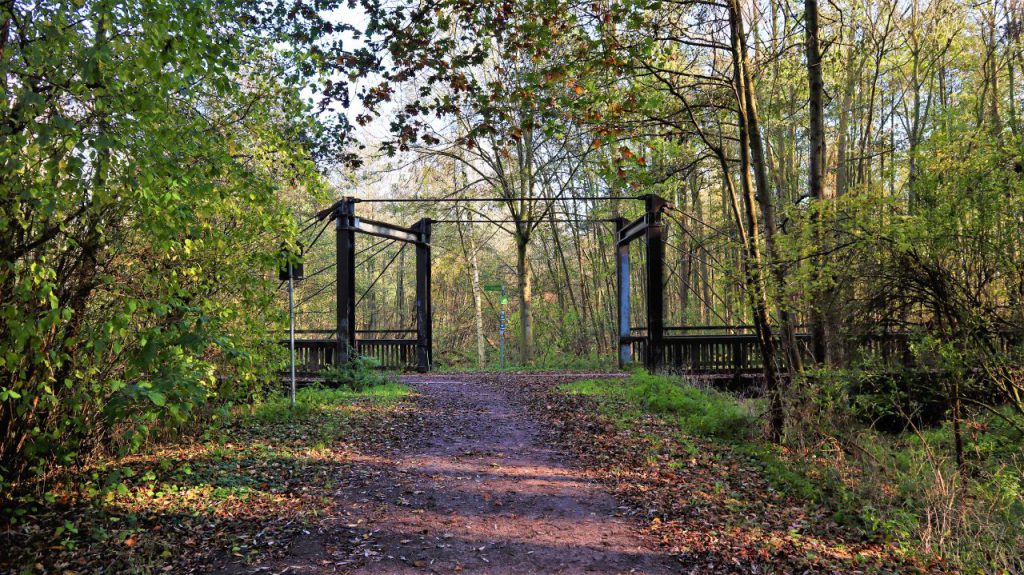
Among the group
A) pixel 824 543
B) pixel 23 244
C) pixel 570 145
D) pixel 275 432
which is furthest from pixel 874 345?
pixel 570 145

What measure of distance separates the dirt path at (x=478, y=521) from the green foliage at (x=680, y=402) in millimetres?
2135

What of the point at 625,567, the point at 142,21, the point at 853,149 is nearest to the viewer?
the point at 142,21

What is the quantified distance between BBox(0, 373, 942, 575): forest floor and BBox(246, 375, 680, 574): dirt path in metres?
0.02

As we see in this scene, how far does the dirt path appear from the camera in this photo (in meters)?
3.75

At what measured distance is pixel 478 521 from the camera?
4.48m

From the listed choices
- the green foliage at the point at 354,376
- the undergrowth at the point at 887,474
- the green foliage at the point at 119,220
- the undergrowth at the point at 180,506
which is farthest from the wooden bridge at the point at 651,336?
the green foliage at the point at 119,220

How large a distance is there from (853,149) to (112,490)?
17.2m

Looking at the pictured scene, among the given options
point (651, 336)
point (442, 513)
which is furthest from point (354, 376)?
point (442, 513)

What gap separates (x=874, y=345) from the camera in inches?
273

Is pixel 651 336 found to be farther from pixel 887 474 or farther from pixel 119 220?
pixel 119 220

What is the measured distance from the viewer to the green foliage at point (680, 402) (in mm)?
7164

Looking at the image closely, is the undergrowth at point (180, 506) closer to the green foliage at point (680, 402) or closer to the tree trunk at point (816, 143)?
the green foliage at point (680, 402)

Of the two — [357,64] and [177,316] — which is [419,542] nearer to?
[177,316]

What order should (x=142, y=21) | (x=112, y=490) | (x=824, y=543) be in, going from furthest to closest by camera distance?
(x=112, y=490), (x=824, y=543), (x=142, y=21)
